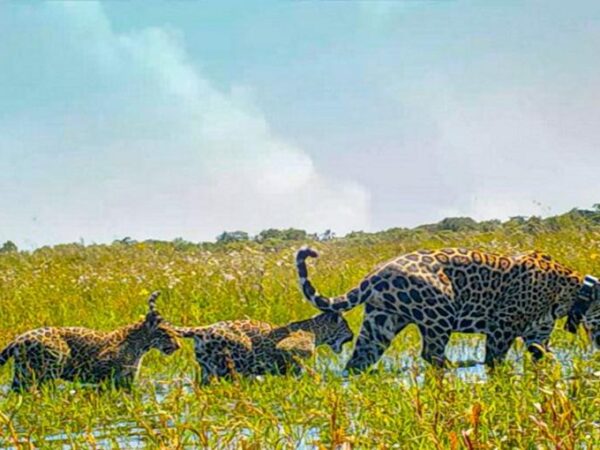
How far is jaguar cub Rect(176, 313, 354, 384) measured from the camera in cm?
852

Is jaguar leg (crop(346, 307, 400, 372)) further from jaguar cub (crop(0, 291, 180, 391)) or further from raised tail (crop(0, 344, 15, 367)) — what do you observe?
raised tail (crop(0, 344, 15, 367))

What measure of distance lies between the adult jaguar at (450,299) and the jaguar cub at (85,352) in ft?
4.18

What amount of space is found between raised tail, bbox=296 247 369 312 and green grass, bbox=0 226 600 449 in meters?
0.47

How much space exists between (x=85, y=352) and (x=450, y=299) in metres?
2.86

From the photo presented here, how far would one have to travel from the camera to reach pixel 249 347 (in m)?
8.64

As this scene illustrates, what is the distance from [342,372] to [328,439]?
3096 mm

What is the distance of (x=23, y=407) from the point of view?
7836mm

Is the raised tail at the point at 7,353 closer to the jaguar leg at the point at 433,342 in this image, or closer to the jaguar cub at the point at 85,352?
the jaguar cub at the point at 85,352

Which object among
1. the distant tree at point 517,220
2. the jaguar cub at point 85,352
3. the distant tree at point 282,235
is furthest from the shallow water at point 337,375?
the distant tree at point 282,235

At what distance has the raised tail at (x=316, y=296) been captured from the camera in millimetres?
8883

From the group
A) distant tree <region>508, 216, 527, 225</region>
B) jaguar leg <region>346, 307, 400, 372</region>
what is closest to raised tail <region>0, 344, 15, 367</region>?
jaguar leg <region>346, 307, 400, 372</region>

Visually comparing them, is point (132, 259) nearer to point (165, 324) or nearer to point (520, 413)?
point (165, 324)

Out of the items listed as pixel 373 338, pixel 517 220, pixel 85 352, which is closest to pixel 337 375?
pixel 373 338

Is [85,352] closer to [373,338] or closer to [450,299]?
[373,338]
